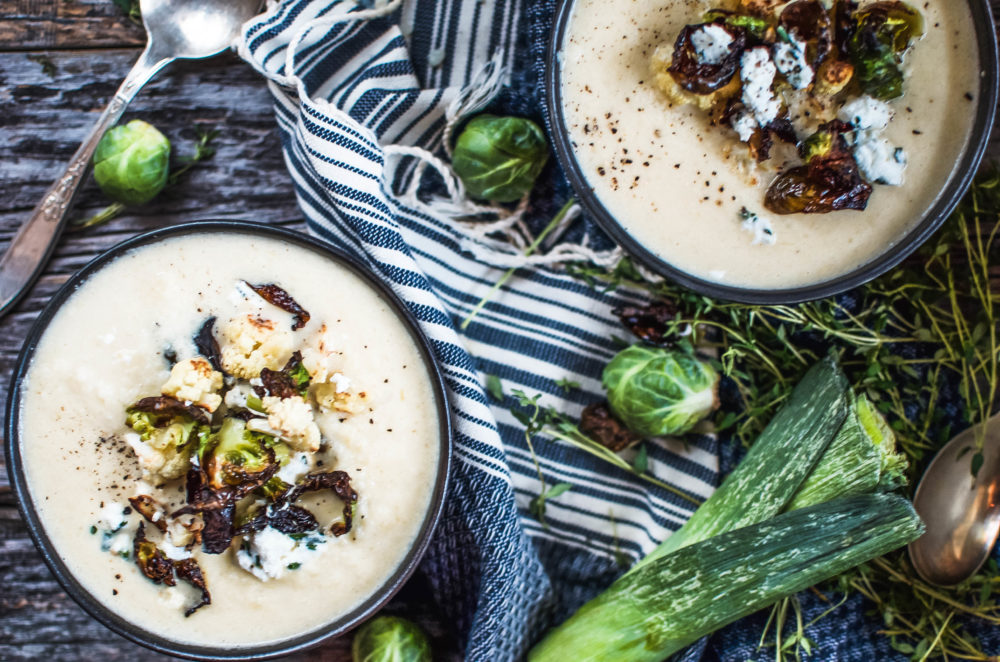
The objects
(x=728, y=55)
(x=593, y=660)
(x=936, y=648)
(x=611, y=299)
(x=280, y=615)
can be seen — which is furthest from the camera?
(x=611, y=299)

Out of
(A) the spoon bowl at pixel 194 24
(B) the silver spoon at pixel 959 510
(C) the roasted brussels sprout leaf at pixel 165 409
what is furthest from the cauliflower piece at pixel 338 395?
(B) the silver spoon at pixel 959 510

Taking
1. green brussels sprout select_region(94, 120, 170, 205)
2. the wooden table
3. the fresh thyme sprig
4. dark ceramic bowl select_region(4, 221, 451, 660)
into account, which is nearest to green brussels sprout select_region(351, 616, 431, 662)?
the wooden table

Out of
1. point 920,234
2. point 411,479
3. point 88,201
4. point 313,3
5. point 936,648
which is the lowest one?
point 936,648

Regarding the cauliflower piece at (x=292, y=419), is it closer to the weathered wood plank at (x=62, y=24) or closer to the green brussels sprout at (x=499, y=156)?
the green brussels sprout at (x=499, y=156)

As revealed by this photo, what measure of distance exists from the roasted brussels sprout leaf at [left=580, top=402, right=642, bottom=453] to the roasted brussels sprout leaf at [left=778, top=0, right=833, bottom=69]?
3.18 ft

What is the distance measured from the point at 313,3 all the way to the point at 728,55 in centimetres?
101

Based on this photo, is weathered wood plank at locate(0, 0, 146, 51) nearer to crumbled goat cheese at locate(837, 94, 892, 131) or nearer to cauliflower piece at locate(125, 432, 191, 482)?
cauliflower piece at locate(125, 432, 191, 482)

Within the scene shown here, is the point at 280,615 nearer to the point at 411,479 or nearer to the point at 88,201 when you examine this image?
the point at 411,479

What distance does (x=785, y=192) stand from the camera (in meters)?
1.61

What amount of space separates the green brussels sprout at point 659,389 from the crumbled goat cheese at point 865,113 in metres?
0.69

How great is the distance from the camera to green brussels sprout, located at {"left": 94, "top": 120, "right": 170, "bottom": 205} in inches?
75.4

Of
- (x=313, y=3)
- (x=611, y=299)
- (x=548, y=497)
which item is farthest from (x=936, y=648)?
(x=313, y=3)

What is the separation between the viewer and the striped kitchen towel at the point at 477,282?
1.89m

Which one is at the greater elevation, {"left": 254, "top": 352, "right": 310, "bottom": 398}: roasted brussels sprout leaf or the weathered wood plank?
the weathered wood plank
